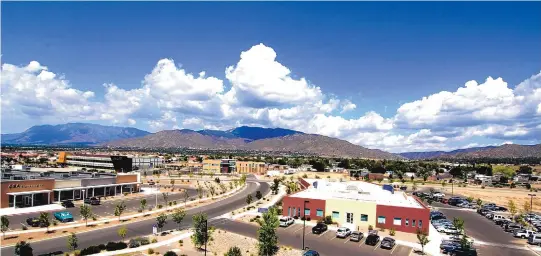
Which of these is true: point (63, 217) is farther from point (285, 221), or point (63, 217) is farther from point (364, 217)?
point (364, 217)

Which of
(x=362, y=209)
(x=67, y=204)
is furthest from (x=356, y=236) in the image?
(x=67, y=204)

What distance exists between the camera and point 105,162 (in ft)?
567

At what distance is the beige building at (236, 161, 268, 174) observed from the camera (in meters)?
190

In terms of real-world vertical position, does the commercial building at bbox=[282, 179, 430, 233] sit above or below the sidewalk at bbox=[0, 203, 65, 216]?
above

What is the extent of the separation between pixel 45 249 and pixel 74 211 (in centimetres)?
2702

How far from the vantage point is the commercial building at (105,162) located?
16275 cm

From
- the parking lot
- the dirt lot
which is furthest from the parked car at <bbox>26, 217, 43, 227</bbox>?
the dirt lot

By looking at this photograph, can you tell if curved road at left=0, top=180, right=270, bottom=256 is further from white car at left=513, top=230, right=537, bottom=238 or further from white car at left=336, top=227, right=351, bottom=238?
white car at left=513, top=230, right=537, bottom=238

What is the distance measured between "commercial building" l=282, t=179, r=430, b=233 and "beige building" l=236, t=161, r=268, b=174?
115337mm

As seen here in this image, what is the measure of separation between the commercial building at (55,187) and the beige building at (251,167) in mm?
94511

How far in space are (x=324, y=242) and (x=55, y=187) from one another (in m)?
59.1

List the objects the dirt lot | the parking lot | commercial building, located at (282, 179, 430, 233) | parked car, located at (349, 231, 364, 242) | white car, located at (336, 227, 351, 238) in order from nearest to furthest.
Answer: the parking lot < parked car, located at (349, 231, 364, 242) < white car, located at (336, 227, 351, 238) < commercial building, located at (282, 179, 430, 233) < the dirt lot

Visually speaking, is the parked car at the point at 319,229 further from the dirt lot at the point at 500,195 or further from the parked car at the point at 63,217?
the dirt lot at the point at 500,195

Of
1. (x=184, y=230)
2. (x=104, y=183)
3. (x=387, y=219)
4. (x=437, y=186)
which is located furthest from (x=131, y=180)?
(x=437, y=186)
